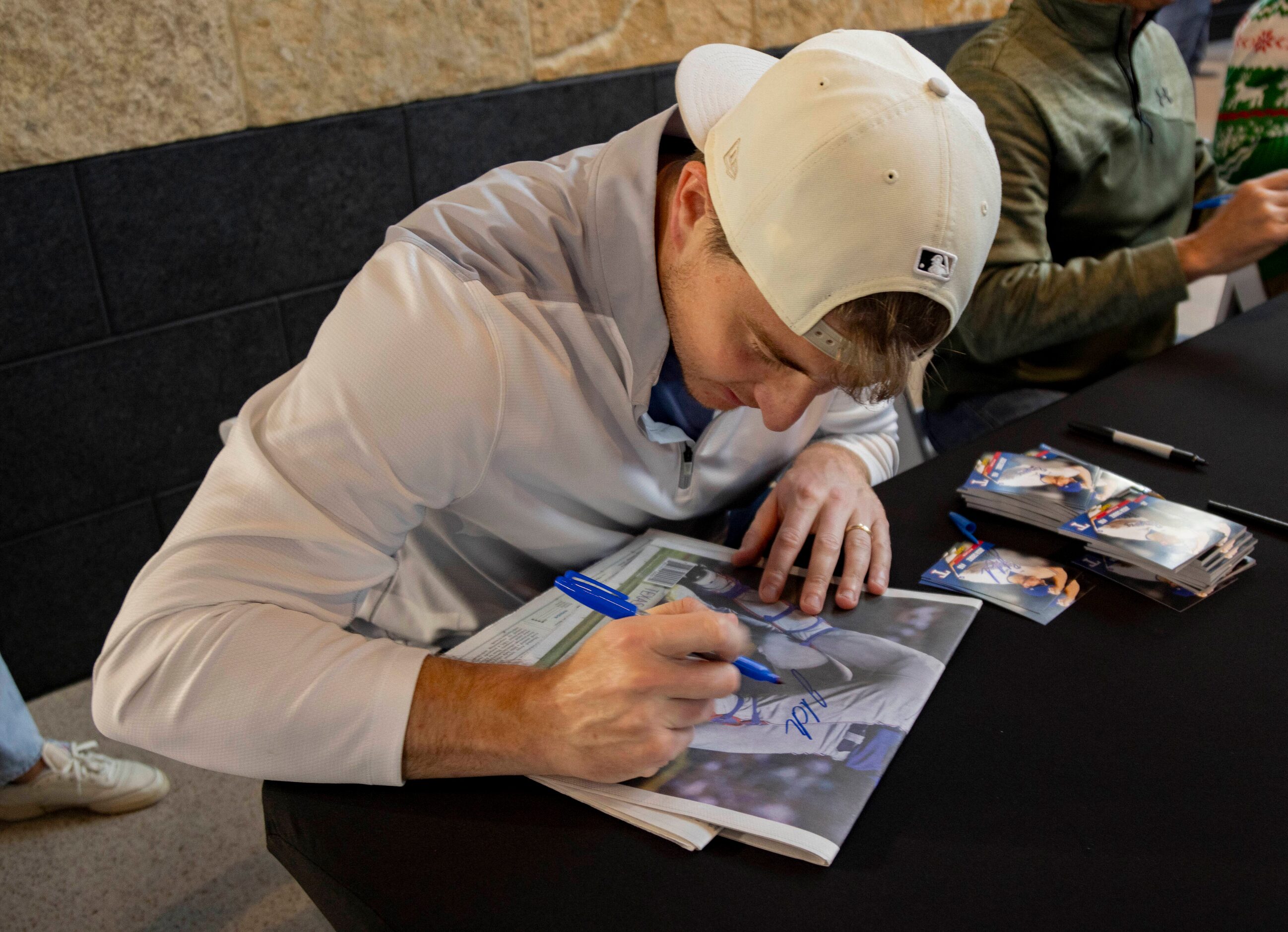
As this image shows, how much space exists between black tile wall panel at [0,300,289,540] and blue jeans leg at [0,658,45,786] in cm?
36

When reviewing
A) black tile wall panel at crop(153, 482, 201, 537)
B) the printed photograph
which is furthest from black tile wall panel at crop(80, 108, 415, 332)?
the printed photograph

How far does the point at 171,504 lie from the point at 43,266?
581 mm

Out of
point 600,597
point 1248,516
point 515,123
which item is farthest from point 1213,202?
point 600,597

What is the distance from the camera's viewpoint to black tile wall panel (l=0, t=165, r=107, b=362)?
1874mm

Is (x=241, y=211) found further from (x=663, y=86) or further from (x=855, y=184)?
(x=855, y=184)

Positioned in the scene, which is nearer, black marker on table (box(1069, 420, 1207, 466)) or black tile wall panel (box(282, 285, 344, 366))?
black marker on table (box(1069, 420, 1207, 466))

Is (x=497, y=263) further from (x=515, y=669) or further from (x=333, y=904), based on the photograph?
(x=333, y=904)

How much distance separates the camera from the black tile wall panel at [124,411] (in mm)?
2008

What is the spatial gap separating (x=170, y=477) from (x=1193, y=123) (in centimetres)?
226

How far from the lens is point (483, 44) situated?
2.40 m

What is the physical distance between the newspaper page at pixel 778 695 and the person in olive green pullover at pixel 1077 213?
0.85m

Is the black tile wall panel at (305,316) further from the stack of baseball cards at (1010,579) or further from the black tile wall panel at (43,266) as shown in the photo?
the stack of baseball cards at (1010,579)

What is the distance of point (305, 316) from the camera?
7.70 ft
